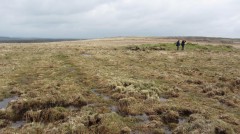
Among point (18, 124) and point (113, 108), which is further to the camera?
point (113, 108)

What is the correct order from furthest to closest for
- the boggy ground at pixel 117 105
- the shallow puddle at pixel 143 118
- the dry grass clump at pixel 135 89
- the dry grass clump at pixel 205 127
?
the dry grass clump at pixel 135 89
the shallow puddle at pixel 143 118
the boggy ground at pixel 117 105
the dry grass clump at pixel 205 127

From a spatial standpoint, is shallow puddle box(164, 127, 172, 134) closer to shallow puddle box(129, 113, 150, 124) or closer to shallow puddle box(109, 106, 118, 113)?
shallow puddle box(129, 113, 150, 124)

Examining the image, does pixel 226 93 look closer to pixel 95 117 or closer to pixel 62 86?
pixel 95 117

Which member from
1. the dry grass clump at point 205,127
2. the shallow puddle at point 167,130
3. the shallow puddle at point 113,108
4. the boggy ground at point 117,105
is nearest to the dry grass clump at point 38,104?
the boggy ground at point 117,105

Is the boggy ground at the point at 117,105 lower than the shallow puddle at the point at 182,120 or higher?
higher

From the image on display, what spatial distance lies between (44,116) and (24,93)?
5079 millimetres

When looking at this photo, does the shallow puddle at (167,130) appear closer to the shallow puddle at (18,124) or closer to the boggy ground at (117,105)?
the boggy ground at (117,105)

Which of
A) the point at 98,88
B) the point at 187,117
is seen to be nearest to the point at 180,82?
the point at 98,88

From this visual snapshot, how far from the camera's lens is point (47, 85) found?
16906mm

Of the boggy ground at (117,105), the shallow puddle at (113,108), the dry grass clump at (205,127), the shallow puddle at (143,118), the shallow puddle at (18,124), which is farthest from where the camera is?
the shallow puddle at (113,108)

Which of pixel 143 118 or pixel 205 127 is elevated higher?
pixel 205 127

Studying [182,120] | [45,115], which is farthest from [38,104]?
[182,120]

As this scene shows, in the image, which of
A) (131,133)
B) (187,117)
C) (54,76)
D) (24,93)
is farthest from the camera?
(54,76)

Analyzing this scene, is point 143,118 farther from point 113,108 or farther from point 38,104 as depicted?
point 38,104
